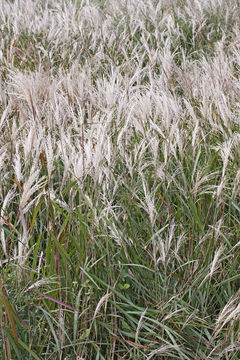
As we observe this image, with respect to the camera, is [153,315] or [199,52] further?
[199,52]

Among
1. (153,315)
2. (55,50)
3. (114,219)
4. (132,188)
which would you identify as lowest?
(153,315)

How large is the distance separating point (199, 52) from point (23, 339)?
3.09 metres

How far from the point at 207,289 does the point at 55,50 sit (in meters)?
2.72

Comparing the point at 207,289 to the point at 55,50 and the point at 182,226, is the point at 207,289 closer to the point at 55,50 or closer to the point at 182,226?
the point at 182,226

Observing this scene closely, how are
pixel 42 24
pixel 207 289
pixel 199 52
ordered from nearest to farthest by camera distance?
pixel 207 289, pixel 199 52, pixel 42 24

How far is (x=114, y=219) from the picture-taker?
5.30 ft

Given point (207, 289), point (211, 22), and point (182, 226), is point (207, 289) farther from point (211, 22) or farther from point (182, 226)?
point (211, 22)

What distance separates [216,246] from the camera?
1.61m

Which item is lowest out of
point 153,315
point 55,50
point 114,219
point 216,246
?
point 153,315

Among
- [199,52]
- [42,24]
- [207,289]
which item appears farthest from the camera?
[42,24]

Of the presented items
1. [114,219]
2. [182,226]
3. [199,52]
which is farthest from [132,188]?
[199,52]

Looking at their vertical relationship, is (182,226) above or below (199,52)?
below

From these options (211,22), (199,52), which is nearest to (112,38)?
(199,52)

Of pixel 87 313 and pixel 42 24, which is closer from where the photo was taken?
pixel 87 313
